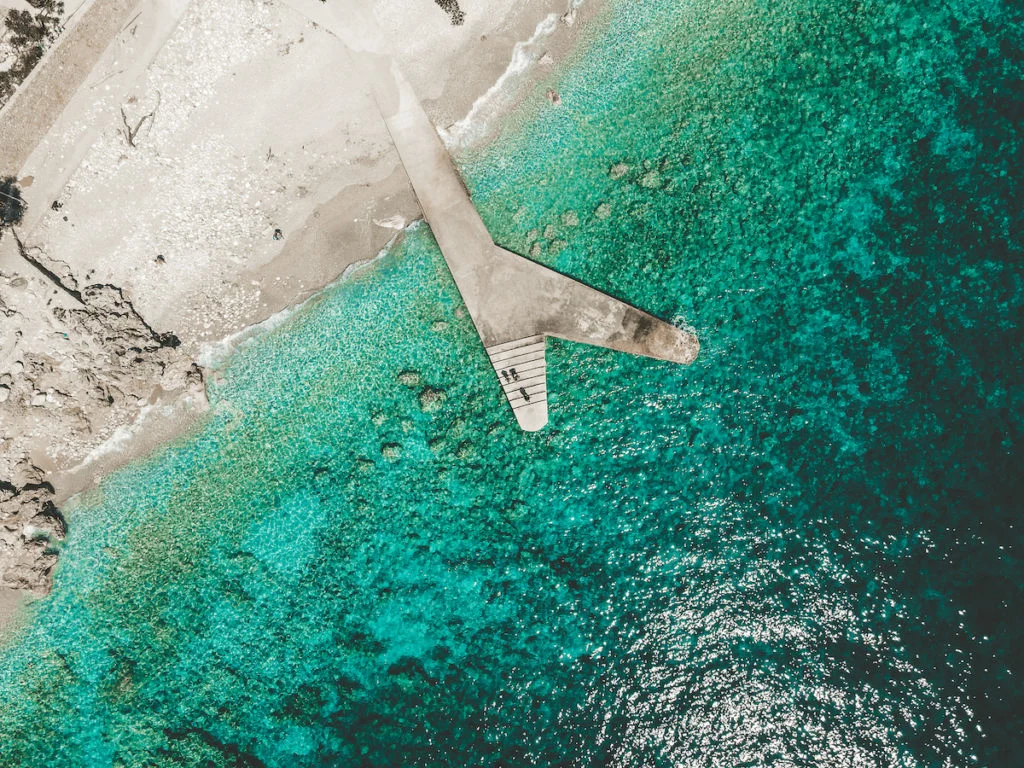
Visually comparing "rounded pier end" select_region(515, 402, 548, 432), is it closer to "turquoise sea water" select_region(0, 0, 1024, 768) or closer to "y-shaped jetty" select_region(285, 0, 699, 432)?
"y-shaped jetty" select_region(285, 0, 699, 432)

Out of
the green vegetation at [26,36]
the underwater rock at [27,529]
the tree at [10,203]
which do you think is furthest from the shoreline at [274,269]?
the green vegetation at [26,36]

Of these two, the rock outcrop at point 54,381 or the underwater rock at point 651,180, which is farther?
the underwater rock at point 651,180

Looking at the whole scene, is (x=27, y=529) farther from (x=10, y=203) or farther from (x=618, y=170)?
(x=618, y=170)

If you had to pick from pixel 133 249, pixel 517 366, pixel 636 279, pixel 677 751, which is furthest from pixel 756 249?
pixel 133 249

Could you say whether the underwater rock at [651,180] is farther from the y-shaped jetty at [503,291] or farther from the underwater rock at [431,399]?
the underwater rock at [431,399]

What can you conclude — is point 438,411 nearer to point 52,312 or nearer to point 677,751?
point 52,312

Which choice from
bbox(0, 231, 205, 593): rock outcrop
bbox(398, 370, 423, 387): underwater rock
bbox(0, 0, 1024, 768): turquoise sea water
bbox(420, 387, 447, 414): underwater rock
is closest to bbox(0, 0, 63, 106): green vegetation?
bbox(0, 231, 205, 593): rock outcrop
